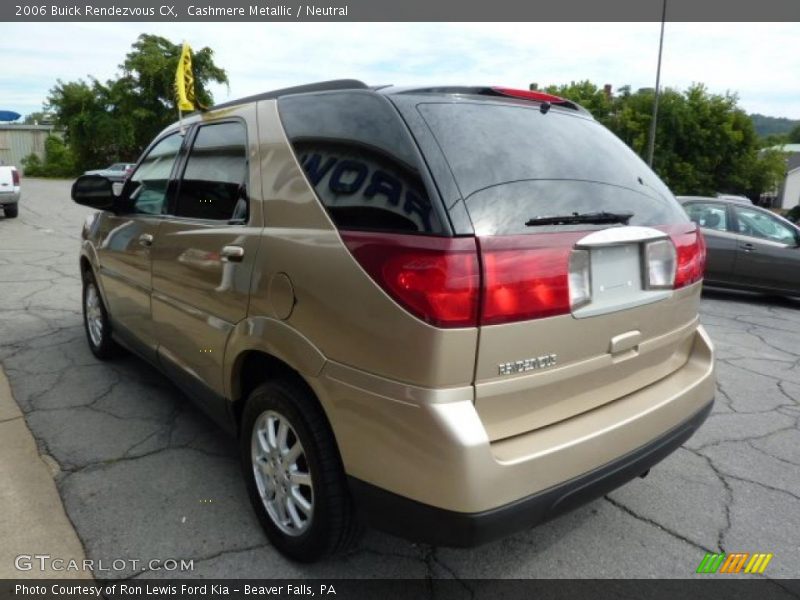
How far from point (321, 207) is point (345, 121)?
1.05 feet

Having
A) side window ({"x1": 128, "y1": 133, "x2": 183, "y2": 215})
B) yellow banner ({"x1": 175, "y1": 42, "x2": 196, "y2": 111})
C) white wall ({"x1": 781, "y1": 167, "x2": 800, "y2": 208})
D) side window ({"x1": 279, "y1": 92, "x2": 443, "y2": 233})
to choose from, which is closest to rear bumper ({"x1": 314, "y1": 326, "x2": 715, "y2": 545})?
side window ({"x1": 279, "y1": 92, "x2": 443, "y2": 233})

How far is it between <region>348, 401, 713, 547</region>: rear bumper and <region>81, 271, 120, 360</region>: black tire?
311 cm

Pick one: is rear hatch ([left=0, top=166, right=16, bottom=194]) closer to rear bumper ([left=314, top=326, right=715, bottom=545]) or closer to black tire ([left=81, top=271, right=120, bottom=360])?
black tire ([left=81, top=271, right=120, bottom=360])

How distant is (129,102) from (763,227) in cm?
4419

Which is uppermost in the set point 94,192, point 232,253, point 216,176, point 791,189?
point 216,176

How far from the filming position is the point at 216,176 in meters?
2.77

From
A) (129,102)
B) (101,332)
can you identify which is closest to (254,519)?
(101,332)


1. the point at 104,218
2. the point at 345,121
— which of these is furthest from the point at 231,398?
the point at 104,218

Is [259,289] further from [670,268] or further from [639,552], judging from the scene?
[639,552]

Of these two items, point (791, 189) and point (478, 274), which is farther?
point (791, 189)

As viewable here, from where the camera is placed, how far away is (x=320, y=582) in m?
2.20

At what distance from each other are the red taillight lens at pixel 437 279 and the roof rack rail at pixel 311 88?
772mm

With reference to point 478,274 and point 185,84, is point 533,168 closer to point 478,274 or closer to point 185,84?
point 478,274
